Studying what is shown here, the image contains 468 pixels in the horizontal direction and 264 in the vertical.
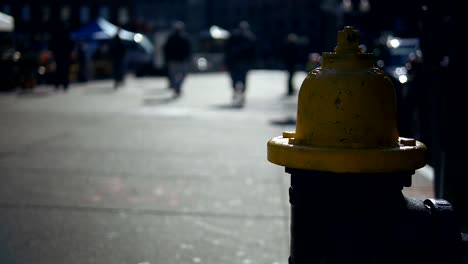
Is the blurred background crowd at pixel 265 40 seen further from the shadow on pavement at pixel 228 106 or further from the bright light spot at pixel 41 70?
the shadow on pavement at pixel 228 106

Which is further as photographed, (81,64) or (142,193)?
(81,64)

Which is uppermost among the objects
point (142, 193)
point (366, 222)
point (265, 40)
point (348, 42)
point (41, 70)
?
point (265, 40)

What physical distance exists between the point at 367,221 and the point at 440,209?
0.81ft

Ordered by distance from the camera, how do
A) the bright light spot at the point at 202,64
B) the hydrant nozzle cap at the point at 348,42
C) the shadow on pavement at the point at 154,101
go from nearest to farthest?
the hydrant nozzle cap at the point at 348,42 → the shadow on pavement at the point at 154,101 → the bright light spot at the point at 202,64

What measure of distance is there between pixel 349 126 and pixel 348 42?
0.99 ft

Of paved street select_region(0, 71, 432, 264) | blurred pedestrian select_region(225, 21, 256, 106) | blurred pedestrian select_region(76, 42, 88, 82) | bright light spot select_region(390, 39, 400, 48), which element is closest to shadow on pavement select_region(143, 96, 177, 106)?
blurred pedestrian select_region(225, 21, 256, 106)

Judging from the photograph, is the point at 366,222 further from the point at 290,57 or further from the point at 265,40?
the point at 265,40

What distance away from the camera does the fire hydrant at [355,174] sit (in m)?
2.17

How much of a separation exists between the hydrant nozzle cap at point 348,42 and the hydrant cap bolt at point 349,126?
0.13 feet

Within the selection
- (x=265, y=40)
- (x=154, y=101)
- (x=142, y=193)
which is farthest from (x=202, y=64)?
(x=142, y=193)

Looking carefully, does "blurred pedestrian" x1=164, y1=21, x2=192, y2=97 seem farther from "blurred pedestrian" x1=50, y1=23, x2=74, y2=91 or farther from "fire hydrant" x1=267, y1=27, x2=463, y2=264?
"fire hydrant" x1=267, y1=27, x2=463, y2=264

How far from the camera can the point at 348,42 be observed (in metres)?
2.35

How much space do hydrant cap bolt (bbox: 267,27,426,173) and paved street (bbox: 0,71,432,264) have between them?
2.17 meters

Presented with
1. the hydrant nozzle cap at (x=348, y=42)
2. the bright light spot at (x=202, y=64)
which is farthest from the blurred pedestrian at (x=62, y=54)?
the bright light spot at (x=202, y=64)
